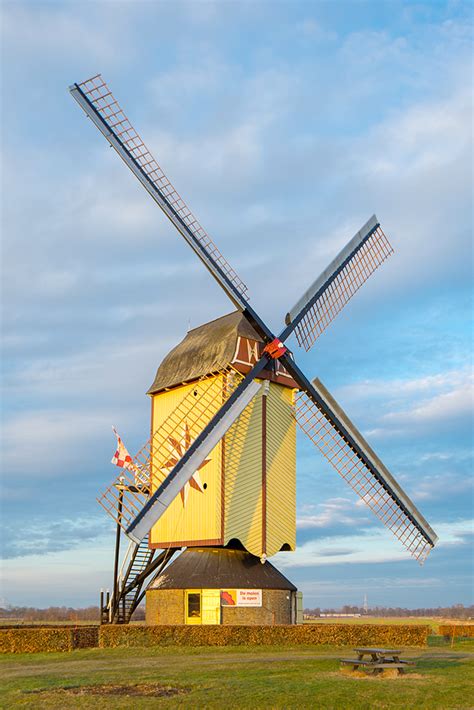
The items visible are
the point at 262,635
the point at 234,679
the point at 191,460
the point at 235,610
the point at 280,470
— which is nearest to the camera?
the point at 234,679

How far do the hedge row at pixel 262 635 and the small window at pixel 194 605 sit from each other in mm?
3330

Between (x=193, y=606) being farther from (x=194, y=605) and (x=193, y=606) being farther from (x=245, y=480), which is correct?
(x=245, y=480)

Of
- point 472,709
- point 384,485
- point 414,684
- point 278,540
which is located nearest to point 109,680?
point 414,684

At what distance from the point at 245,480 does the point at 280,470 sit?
2.05 metres

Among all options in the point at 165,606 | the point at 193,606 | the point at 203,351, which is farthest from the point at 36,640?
the point at 203,351

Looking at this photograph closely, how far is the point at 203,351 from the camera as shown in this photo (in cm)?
2956

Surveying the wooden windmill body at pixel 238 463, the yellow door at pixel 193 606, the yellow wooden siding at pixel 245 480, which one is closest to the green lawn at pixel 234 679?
the yellow door at pixel 193 606

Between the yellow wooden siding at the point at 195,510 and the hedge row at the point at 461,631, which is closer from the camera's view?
the yellow wooden siding at the point at 195,510

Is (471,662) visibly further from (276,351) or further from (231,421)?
(276,351)

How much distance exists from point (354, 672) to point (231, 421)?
9.98m

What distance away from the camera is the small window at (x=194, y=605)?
26.9m

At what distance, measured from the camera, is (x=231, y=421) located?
81.8 feet

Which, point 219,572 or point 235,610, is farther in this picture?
point 219,572

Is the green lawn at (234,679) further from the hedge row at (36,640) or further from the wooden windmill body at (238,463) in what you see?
the wooden windmill body at (238,463)
